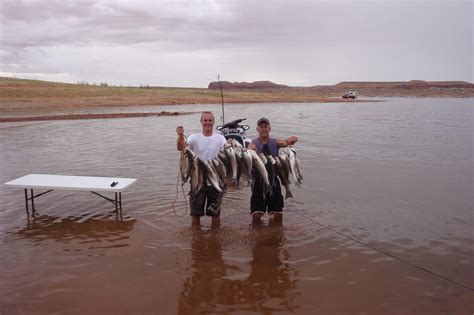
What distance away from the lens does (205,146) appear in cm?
701

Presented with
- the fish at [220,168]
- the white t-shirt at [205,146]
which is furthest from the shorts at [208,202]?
the white t-shirt at [205,146]

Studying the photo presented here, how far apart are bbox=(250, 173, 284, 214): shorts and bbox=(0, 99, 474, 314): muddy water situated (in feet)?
1.20

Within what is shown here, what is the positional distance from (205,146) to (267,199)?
5.18ft

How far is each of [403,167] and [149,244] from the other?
1007 centimetres

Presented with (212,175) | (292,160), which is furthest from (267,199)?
(212,175)

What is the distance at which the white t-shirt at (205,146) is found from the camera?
22.9 feet

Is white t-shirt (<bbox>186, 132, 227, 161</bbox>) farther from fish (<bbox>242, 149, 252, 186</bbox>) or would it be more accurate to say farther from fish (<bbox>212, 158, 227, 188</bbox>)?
fish (<bbox>242, 149, 252, 186</bbox>)

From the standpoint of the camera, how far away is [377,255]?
21.0 ft

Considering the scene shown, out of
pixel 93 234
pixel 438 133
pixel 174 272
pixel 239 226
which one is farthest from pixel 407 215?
pixel 438 133

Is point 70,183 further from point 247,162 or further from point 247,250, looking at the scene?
point 247,250

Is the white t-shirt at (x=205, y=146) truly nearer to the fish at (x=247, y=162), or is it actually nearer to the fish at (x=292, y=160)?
the fish at (x=247, y=162)

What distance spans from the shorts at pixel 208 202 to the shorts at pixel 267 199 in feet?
2.12

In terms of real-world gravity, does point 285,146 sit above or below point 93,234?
above

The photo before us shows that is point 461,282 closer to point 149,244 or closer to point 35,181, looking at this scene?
point 149,244
